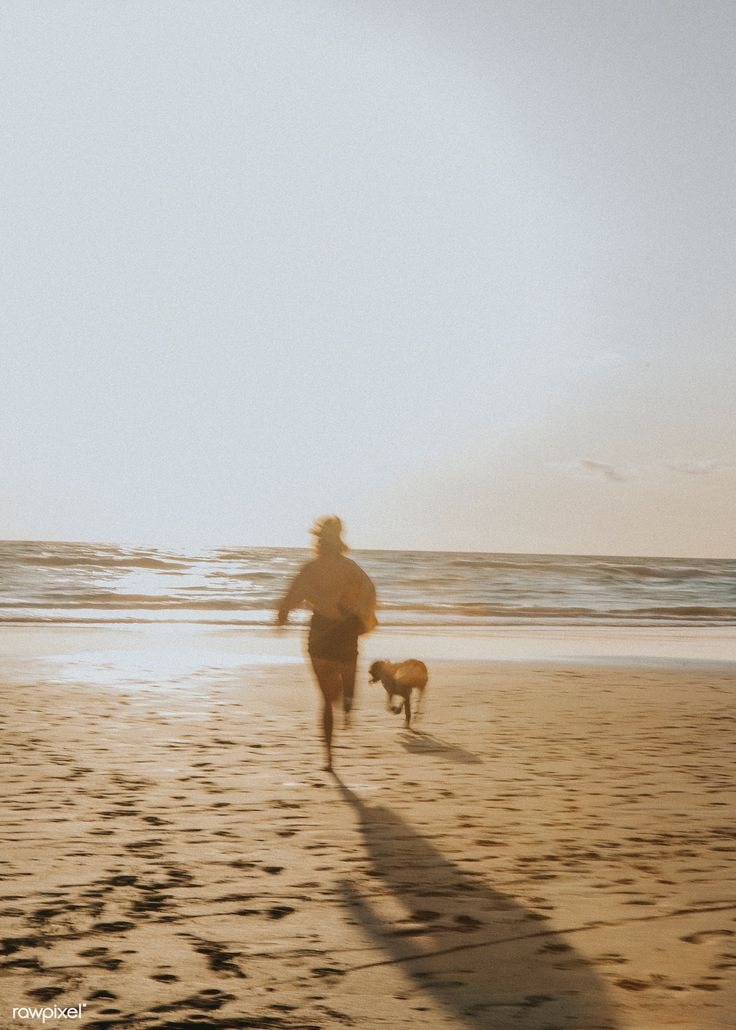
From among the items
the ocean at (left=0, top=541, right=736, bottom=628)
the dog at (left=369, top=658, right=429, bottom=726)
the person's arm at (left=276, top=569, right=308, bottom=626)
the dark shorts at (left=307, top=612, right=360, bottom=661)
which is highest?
the person's arm at (left=276, top=569, right=308, bottom=626)

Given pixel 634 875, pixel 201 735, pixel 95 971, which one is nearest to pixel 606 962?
pixel 634 875

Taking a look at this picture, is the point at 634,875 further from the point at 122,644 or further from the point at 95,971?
the point at 122,644

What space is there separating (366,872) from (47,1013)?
69.6 inches

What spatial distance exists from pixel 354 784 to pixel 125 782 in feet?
4.54

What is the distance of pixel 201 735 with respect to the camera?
801 cm

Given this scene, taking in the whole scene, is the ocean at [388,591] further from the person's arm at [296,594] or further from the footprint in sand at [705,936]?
the footprint in sand at [705,936]

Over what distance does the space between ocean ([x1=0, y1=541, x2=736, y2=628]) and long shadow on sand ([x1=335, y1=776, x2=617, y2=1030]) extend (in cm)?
1690

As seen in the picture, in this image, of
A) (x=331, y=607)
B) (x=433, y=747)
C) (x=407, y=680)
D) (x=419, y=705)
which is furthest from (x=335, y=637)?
(x=419, y=705)

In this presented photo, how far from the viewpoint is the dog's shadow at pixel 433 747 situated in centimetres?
743

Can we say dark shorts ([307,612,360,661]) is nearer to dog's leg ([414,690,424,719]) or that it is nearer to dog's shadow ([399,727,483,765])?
dog's shadow ([399,727,483,765])

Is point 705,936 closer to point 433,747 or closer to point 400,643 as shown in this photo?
point 433,747

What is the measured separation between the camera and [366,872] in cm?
456

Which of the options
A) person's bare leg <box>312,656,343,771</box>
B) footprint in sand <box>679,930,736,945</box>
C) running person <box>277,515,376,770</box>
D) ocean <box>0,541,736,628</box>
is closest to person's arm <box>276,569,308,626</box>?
running person <box>277,515,376,770</box>

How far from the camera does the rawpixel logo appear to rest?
9.95ft
